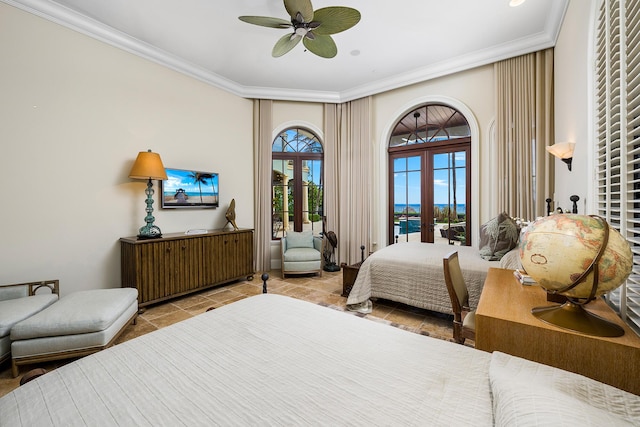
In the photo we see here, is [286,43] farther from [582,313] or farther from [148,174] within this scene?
[582,313]

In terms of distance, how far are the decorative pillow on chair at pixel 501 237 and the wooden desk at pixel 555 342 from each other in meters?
1.52

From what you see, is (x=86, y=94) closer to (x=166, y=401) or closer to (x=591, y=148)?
(x=166, y=401)

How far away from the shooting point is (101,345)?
2066 millimetres

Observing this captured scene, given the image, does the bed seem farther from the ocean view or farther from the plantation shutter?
the ocean view

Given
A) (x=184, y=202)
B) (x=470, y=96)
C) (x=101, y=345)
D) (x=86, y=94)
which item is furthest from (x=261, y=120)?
(x=101, y=345)

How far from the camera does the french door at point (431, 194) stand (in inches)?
163

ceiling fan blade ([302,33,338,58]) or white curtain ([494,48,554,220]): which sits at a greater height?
ceiling fan blade ([302,33,338,58])

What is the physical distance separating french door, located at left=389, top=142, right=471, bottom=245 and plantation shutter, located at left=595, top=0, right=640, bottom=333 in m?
2.63

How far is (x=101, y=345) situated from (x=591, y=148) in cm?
378

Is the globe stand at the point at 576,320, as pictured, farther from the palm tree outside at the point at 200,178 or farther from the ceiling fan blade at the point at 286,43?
the palm tree outside at the point at 200,178

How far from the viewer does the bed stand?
0.71 metres

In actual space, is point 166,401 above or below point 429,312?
above

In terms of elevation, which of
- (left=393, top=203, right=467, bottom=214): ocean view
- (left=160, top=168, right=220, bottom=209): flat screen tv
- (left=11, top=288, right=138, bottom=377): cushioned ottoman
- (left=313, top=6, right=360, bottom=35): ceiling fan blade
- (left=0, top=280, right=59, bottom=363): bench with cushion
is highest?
(left=313, top=6, right=360, bottom=35): ceiling fan blade

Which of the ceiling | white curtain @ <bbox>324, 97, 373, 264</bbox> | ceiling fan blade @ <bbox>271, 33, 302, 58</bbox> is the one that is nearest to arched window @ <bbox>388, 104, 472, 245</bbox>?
white curtain @ <bbox>324, 97, 373, 264</bbox>
